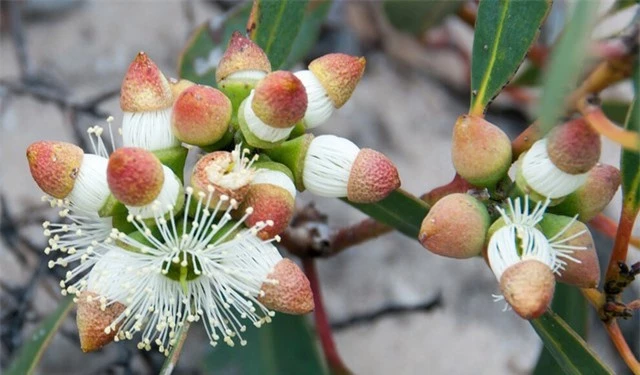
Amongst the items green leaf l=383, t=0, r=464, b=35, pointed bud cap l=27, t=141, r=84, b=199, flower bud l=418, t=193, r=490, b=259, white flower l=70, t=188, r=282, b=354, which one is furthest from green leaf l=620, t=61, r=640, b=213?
green leaf l=383, t=0, r=464, b=35

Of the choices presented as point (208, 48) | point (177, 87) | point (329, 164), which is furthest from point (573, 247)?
point (208, 48)

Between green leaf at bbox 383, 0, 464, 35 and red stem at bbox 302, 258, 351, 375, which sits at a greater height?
green leaf at bbox 383, 0, 464, 35

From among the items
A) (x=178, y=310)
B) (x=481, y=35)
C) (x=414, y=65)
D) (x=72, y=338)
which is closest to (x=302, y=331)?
(x=72, y=338)

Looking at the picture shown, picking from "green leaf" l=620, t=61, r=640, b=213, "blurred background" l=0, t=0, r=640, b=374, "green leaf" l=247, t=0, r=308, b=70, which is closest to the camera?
"green leaf" l=620, t=61, r=640, b=213

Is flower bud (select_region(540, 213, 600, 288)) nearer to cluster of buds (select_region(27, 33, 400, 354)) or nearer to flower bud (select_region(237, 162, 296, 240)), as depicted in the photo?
cluster of buds (select_region(27, 33, 400, 354))

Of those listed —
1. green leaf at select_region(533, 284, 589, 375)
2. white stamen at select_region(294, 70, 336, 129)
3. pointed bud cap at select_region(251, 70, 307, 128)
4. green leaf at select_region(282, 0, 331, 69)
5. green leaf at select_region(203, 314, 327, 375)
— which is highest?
pointed bud cap at select_region(251, 70, 307, 128)

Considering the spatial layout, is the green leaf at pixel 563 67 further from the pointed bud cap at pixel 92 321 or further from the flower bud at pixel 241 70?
the pointed bud cap at pixel 92 321

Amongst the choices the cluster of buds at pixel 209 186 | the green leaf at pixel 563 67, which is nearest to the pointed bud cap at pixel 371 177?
the cluster of buds at pixel 209 186

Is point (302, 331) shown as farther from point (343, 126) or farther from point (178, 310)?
point (343, 126)
